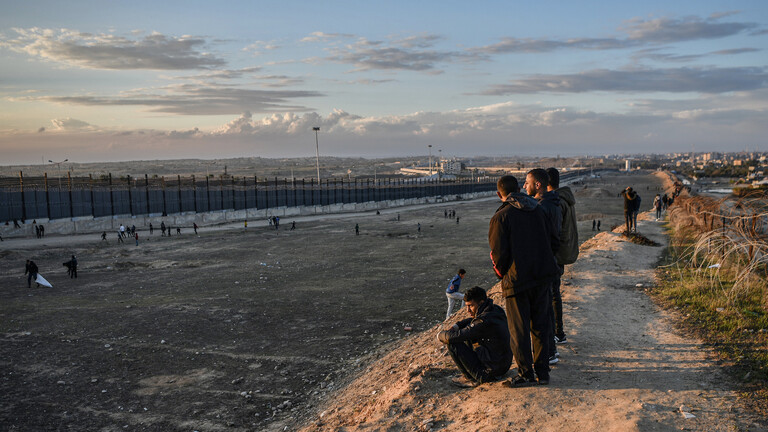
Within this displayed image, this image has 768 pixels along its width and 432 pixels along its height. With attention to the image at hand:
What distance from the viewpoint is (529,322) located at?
5277 mm

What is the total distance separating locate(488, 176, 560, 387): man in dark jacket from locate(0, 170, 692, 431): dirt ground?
3.35 feet

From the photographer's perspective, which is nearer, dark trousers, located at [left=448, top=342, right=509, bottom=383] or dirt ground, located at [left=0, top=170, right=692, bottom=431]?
dark trousers, located at [left=448, top=342, right=509, bottom=383]

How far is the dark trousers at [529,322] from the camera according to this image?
520 centimetres

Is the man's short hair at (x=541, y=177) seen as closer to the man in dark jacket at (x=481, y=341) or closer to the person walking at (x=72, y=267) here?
the man in dark jacket at (x=481, y=341)

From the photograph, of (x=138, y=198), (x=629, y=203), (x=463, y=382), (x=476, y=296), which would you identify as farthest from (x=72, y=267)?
(x=138, y=198)

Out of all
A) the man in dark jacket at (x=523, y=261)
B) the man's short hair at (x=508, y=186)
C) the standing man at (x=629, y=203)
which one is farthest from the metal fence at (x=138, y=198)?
the man in dark jacket at (x=523, y=261)

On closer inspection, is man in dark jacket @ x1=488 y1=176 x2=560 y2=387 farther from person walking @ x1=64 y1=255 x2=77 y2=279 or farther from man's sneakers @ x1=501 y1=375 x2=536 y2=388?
person walking @ x1=64 y1=255 x2=77 y2=279

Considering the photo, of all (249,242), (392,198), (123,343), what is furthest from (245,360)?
(392,198)

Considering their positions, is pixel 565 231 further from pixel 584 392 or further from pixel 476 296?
pixel 584 392

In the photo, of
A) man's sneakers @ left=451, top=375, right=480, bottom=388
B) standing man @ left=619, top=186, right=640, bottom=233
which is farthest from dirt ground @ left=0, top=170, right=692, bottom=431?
standing man @ left=619, top=186, right=640, bottom=233

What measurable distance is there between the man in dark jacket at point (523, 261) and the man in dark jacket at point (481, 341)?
0.32 m

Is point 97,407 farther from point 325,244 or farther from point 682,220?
point 325,244

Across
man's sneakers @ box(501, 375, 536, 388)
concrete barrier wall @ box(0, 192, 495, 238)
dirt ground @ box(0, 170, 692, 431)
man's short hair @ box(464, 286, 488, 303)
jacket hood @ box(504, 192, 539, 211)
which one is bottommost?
dirt ground @ box(0, 170, 692, 431)

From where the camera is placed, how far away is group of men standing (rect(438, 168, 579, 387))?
5.02m
